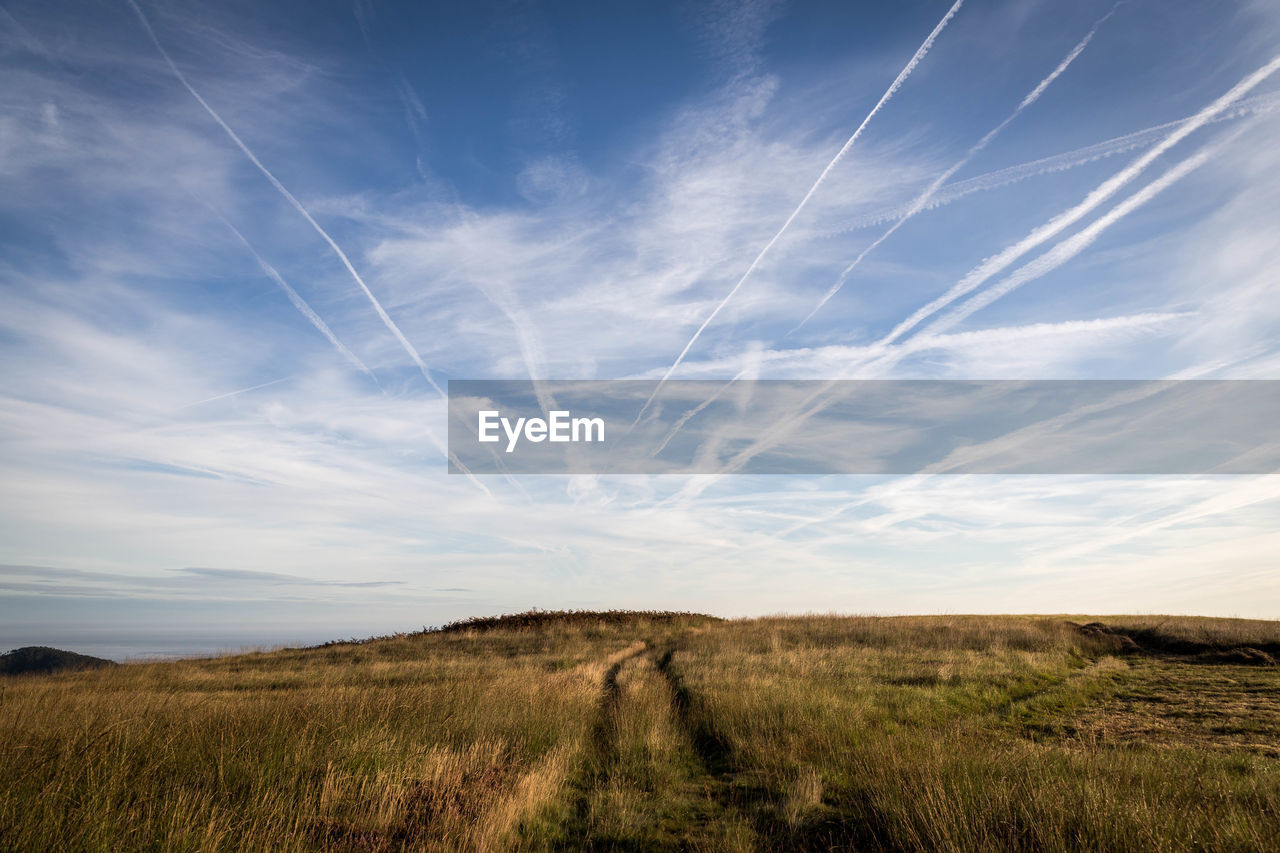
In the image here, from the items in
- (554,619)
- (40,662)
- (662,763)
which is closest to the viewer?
(662,763)

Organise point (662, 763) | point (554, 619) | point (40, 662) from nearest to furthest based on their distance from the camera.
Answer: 1. point (662, 763)
2. point (40, 662)
3. point (554, 619)

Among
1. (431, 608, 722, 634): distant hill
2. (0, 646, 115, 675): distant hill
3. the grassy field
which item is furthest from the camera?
(431, 608, 722, 634): distant hill

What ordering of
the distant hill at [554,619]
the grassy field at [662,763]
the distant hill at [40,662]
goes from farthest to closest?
1. the distant hill at [554,619]
2. the distant hill at [40,662]
3. the grassy field at [662,763]

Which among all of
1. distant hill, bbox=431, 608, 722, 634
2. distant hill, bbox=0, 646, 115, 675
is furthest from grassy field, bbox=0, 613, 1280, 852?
distant hill, bbox=431, 608, 722, 634

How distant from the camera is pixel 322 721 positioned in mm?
9227

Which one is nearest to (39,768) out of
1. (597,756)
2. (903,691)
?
(597,756)

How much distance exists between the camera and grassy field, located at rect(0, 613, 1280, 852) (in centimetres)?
568

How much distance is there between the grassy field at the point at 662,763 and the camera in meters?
5.68

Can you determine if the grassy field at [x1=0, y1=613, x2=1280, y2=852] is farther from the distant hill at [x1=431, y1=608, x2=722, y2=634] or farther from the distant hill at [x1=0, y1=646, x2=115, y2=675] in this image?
the distant hill at [x1=431, y1=608, x2=722, y2=634]

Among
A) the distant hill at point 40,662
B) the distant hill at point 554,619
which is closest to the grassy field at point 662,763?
the distant hill at point 40,662

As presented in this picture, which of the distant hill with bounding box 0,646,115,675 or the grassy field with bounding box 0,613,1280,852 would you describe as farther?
the distant hill with bounding box 0,646,115,675

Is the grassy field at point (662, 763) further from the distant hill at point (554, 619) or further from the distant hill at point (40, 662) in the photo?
the distant hill at point (554, 619)

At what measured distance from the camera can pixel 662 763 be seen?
32.6ft

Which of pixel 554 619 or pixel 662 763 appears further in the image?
pixel 554 619
